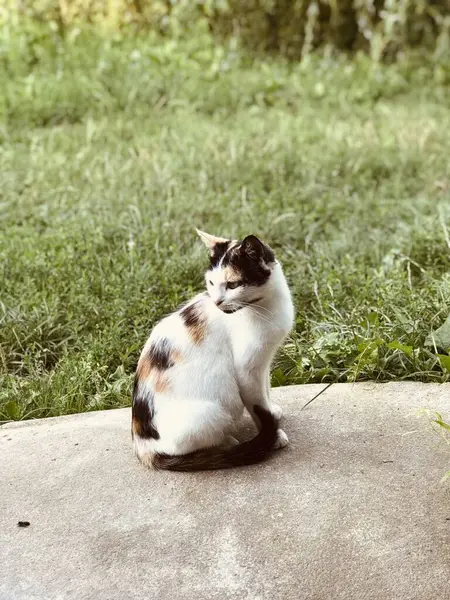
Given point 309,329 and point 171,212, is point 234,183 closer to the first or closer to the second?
point 171,212

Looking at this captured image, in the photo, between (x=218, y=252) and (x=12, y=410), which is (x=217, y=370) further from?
(x=12, y=410)

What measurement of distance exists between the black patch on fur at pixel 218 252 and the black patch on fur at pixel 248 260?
5 cm

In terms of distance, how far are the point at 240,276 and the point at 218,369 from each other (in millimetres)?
347

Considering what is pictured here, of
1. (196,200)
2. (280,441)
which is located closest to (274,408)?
(280,441)

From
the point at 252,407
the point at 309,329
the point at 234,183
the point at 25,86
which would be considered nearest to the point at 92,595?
the point at 252,407

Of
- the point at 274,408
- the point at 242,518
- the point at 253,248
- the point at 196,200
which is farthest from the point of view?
the point at 196,200

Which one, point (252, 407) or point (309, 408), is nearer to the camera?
point (252, 407)

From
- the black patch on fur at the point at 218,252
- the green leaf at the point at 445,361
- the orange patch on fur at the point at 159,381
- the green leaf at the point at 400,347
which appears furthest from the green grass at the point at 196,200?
the black patch on fur at the point at 218,252

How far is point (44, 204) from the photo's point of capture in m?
5.69

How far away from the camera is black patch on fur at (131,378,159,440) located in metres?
3.02

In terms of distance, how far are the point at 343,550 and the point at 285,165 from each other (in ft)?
13.5

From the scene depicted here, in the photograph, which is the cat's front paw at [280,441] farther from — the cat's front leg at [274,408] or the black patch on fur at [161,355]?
the black patch on fur at [161,355]

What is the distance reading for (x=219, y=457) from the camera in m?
3.01

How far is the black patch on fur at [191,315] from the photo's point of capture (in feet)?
10.1
